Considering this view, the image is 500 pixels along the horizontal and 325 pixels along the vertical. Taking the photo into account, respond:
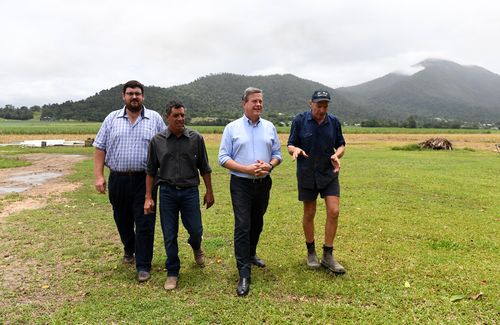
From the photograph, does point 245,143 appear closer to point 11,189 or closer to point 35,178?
point 11,189

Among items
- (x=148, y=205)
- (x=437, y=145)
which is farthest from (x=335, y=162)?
(x=437, y=145)

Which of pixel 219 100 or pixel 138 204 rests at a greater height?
pixel 219 100

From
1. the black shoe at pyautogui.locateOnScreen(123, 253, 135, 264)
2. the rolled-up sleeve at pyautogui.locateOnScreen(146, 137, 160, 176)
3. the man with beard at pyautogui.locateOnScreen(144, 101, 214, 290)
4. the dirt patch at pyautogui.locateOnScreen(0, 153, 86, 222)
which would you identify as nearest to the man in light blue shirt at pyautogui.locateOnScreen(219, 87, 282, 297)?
the man with beard at pyautogui.locateOnScreen(144, 101, 214, 290)

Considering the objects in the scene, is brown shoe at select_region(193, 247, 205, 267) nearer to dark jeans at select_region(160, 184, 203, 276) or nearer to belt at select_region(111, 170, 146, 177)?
dark jeans at select_region(160, 184, 203, 276)

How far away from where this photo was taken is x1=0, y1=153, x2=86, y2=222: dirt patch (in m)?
10.0

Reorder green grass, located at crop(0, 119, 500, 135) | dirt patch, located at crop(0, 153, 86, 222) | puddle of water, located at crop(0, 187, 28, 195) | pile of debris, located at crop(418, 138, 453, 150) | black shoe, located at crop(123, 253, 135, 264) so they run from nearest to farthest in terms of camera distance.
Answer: black shoe, located at crop(123, 253, 135, 264), dirt patch, located at crop(0, 153, 86, 222), puddle of water, located at crop(0, 187, 28, 195), pile of debris, located at crop(418, 138, 453, 150), green grass, located at crop(0, 119, 500, 135)

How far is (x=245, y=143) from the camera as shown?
15.6 feet

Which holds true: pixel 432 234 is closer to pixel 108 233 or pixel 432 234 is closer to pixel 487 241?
pixel 487 241

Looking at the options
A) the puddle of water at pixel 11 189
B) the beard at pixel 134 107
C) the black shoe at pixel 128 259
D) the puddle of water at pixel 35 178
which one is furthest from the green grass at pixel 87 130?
the beard at pixel 134 107

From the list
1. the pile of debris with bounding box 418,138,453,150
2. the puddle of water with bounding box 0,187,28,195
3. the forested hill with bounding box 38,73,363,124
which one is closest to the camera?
the puddle of water with bounding box 0,187,28,195

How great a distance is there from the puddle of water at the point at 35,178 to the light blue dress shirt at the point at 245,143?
12.1 meters

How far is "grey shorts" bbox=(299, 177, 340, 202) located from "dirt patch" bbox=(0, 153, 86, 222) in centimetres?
716

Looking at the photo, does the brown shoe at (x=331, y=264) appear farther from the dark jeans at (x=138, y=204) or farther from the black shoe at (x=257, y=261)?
the dark jeans at (x=138, y=204)

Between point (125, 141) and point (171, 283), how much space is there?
1938 millimetres
